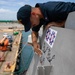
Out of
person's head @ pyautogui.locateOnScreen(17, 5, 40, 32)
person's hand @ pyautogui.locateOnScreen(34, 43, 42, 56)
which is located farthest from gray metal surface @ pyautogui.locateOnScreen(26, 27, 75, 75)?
person's hand @ pyautogui.locateOnScreen(34, 43, 42, 56)

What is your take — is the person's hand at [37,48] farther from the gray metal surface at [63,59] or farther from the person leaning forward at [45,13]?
the gray metal surface at [63,59]

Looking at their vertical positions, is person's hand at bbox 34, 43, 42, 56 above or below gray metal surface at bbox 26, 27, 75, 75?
below

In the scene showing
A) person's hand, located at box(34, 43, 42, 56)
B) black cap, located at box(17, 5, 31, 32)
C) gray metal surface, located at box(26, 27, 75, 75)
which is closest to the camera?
gray metal surface, located at box(26, 27, 75, 75)

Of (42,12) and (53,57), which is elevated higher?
(42,12)

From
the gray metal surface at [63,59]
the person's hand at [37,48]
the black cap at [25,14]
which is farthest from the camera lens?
the person's hand at [37,48]

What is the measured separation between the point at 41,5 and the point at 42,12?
148 millimetres

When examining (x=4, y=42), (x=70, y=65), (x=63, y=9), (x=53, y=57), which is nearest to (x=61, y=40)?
(x=53, y=57)

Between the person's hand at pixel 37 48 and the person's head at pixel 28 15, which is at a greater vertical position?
the person's head at pixel 28 15

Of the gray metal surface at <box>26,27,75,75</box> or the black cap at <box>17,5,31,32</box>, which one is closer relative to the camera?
the gray metal surface at <box>26,27,75,75</box>

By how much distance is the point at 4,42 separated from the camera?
19.0 metres

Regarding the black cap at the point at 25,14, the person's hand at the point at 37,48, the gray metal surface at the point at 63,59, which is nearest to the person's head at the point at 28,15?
the black cap at the point at 25,14

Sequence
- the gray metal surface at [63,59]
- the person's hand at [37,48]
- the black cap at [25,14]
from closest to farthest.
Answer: the gray metal surface at [63,59], the black cap at [25,14], the person's hand at [37,48]

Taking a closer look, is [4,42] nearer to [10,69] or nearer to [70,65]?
[10,69]

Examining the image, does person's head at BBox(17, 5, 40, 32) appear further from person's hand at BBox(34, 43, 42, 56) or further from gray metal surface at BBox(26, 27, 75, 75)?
gray metal surface at BBox(26, 27, 75, 75)
